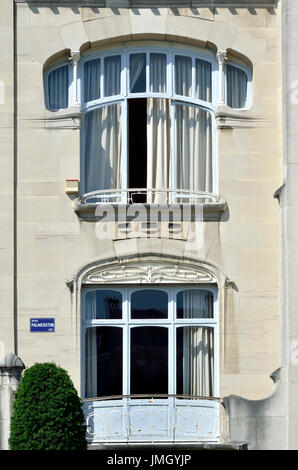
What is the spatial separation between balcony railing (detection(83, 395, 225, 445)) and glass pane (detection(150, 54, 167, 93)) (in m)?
6.20

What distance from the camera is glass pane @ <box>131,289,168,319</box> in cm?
2512

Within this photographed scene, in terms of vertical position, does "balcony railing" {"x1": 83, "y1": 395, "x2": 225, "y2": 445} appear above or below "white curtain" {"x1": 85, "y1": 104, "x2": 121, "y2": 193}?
below

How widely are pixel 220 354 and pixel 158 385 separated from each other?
1379 mm

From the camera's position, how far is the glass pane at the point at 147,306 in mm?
25125

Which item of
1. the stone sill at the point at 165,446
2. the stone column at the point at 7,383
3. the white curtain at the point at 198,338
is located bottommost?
the stone sill at the point at 165,446

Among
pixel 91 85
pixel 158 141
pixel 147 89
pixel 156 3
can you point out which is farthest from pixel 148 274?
pixel 156 3

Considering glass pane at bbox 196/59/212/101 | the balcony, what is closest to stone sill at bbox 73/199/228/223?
the balcony

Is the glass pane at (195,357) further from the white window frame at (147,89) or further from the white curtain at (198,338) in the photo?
the white window frame at (147,89)

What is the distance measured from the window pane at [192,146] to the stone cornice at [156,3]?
2.06 metres

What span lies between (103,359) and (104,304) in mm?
1086

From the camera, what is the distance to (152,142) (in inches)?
1011

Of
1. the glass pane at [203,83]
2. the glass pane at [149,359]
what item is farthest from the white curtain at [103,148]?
the glass pane at [149,359]

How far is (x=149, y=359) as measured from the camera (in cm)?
2505

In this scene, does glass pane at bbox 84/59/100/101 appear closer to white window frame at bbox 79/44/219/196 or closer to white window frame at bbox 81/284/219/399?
white window frame at bbox 79/44/219/196
